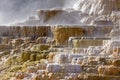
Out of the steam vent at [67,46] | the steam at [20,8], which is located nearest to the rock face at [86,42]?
the steam vent at [67,46]

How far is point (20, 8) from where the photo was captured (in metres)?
47.3

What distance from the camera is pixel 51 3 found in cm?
4594

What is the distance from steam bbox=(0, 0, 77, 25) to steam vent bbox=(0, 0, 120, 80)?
10.3 feet

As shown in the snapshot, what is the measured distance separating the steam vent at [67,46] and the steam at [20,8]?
3.14 meters

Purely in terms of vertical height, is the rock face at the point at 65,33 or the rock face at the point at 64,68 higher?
the rock face at the point at 65,33

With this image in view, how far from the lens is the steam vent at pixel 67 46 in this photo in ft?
63.1

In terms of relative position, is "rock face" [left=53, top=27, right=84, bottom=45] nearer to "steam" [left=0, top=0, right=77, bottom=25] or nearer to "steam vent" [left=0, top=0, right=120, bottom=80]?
"steam vent" [left=0, top=0, right=120, bottom=80]

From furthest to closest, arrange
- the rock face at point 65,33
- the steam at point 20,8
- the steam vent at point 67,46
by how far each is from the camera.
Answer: the steam at point 20,8, the rock face at point 65,33, the steam vent at point 67,46

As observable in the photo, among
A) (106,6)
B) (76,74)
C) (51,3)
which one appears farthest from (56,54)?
(51,3)

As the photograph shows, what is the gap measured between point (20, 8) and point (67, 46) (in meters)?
21.1

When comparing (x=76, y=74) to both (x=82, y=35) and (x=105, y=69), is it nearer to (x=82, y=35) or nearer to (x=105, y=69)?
(x=105, y=69)

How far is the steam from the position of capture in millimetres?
45906

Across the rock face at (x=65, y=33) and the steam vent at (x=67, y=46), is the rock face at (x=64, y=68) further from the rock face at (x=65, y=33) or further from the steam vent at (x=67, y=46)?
the rock face at (x=65, y=33)

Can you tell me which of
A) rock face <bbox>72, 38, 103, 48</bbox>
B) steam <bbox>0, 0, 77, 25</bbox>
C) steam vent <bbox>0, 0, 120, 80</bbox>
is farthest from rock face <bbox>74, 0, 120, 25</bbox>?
steam <bbox>0, 0, 77, 25</bbox>
